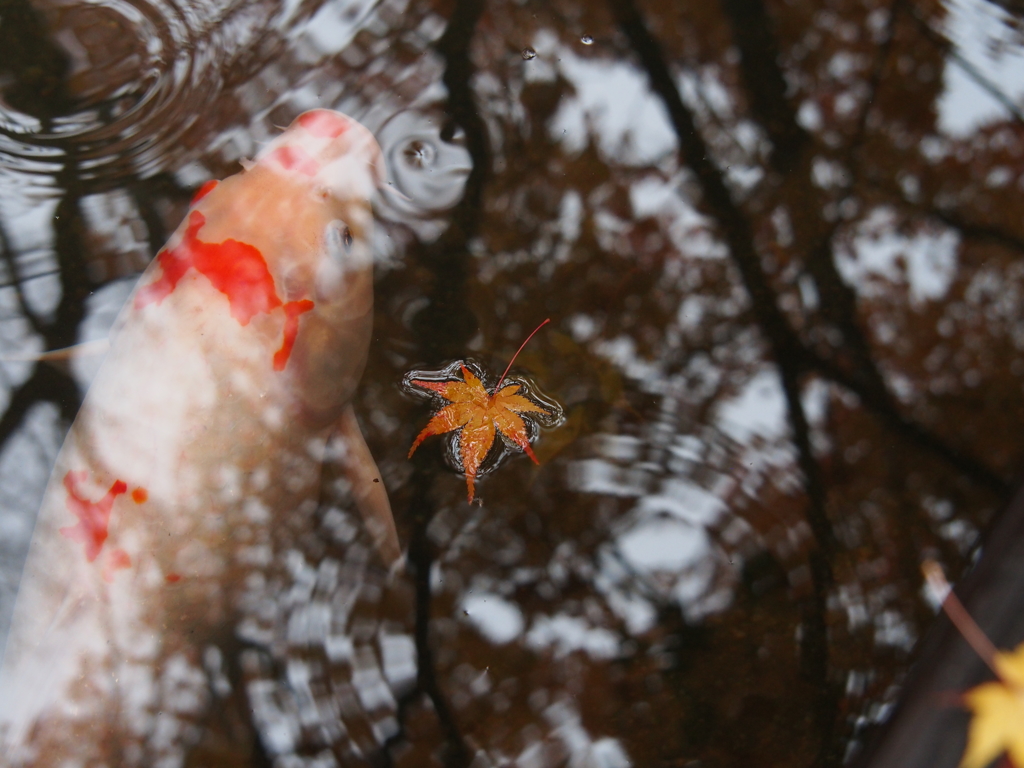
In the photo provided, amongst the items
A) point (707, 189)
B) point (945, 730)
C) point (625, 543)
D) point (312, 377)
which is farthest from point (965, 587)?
point (312, 377)

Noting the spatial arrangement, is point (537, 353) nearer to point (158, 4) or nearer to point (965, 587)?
point (965, 587)

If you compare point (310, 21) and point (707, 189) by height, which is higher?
point (310, 21)

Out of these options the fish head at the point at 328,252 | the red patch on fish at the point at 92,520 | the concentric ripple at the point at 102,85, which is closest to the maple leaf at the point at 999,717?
the fish head at the point at 328,252

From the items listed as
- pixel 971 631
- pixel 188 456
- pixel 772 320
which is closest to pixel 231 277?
pixel 188 456

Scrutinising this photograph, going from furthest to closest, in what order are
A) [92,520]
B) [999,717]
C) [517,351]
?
1. [517,351]
2. [92,520]
3. [999,717]

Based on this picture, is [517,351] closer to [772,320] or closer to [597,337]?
[597,337]

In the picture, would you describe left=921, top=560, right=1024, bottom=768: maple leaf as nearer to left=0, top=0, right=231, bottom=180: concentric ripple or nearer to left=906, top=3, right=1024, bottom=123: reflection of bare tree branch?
left=906, top=3, right=1024, bottom=123: reflection of bare tree branch
